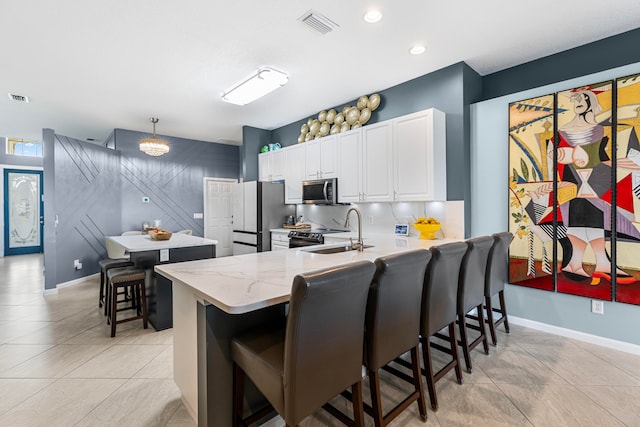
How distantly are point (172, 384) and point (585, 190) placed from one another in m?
3.87

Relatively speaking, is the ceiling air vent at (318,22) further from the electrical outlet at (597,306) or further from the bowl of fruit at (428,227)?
the electrical outlet at (597,306)

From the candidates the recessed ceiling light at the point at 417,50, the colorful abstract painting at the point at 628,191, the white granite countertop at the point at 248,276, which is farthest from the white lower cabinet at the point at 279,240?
the colorful abstract painting at the point at 628,191

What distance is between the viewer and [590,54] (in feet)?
9.68

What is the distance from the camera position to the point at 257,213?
16.5ft

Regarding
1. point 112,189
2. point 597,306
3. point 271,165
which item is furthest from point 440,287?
point 112,189

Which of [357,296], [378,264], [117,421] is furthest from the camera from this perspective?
[117,421]

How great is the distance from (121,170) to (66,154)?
1.07 m

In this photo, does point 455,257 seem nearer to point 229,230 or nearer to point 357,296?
point 357,296

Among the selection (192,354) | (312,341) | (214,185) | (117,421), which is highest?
(214,185)

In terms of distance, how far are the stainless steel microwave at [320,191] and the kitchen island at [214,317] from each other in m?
2.52

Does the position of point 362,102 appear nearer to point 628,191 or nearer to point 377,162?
point 377,162

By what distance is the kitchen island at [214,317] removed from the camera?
1.34 m

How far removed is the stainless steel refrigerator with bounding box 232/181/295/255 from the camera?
503 cm

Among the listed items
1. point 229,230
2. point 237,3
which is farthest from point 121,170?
point 237,3
